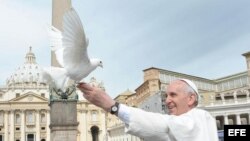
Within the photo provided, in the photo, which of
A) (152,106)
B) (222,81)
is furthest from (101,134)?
(152,106)

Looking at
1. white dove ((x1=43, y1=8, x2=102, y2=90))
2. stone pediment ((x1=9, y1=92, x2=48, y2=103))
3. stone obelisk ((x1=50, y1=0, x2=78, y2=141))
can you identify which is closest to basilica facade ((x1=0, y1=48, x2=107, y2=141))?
stone pediment ((x1=9, y1=92, x2=48, y2=103))

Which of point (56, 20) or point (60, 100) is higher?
point (56, 20)

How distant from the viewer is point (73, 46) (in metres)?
3.30

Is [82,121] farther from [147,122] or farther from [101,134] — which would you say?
[147,122]

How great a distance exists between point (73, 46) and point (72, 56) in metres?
0.07

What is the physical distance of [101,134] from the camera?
4523 inches

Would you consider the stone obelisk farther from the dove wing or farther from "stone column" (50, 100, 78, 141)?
the dove wing

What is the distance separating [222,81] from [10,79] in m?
79.2

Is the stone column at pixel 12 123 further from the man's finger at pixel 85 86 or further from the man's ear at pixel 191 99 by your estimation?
the man's finger at pixel 85 86

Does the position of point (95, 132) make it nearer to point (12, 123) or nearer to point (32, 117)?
point (32, 117)

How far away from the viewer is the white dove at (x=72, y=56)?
3141 mm

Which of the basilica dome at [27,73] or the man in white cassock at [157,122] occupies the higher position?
the basilica dome at [27,73]

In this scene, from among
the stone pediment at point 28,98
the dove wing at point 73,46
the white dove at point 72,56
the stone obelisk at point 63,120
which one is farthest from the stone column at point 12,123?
the dove wing at point 73,46

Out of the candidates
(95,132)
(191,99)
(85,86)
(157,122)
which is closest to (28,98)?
(95,132)
